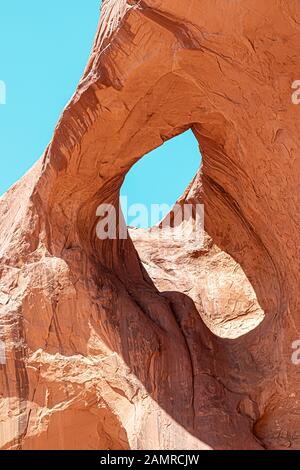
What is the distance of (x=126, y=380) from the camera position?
531cm

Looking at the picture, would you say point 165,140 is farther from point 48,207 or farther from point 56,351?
point 56,351

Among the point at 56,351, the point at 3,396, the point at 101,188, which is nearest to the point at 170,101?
the point at 101,188

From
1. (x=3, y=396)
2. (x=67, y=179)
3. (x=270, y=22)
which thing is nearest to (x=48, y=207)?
(x=67, y=179)

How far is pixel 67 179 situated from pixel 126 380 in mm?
1336

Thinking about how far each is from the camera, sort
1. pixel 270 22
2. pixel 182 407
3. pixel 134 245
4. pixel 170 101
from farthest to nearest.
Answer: pixel 134 245, pixel 170 101, pixel 182 407, pixel 270 22

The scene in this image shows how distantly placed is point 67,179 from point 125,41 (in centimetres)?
103

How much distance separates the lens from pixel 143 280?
20.4ft

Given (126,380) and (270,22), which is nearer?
(270,22)

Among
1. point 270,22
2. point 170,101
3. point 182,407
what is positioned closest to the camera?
point 270,22

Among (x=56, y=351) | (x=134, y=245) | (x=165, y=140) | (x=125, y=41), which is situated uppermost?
(x=125, y=41)

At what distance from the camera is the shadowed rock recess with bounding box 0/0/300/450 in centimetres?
505

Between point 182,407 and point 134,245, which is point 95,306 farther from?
point 134,245

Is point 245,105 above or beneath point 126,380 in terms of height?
above

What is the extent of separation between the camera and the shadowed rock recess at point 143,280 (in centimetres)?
505
